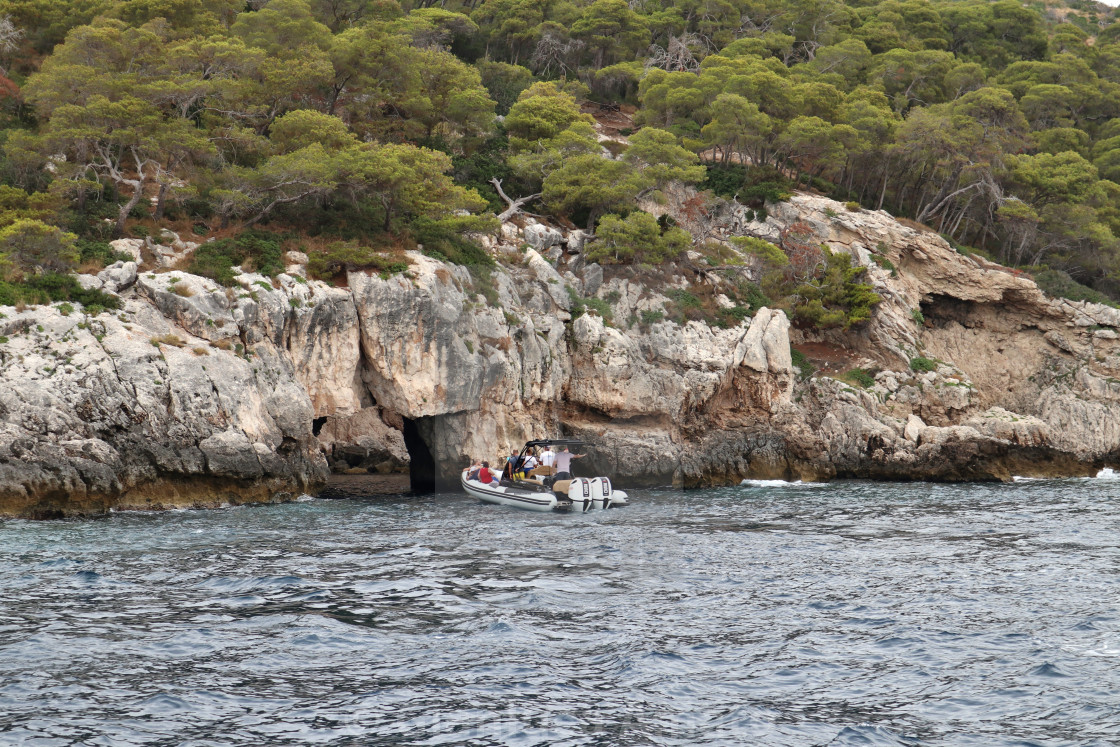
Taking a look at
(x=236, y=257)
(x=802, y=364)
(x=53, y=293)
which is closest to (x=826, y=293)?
(x=802, y=364)

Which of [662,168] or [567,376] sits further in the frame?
[662,168]

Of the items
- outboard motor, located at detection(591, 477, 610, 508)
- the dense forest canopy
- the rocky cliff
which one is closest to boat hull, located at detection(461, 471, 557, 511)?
outboard motor, located at detection(591, 477, 610, 508)

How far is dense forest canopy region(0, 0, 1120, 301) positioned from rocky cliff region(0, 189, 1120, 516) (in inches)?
92.9

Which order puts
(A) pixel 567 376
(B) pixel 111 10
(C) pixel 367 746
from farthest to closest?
(B) pixel 111 10, (A) pixel 567 376, (C) pixel 367 746

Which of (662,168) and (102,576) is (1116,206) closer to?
(662,168)

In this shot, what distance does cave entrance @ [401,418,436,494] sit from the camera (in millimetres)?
35312

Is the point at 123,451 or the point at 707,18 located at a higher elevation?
the point at 707,18

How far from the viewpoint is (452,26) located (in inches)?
2470

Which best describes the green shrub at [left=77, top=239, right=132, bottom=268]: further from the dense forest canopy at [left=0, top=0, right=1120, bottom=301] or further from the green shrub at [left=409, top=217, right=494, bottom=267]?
the green shrub at [left=409, top=217, right=494, bottom=267]

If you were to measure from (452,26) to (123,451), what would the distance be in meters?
46.3

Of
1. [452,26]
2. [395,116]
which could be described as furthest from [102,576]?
[452,26]

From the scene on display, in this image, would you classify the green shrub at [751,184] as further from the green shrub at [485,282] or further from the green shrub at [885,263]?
the green shrub at [485,282]

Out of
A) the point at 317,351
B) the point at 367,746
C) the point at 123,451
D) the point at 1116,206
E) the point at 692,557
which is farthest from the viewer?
the point at 1116,206

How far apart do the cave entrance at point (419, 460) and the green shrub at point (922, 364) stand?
23146mm
